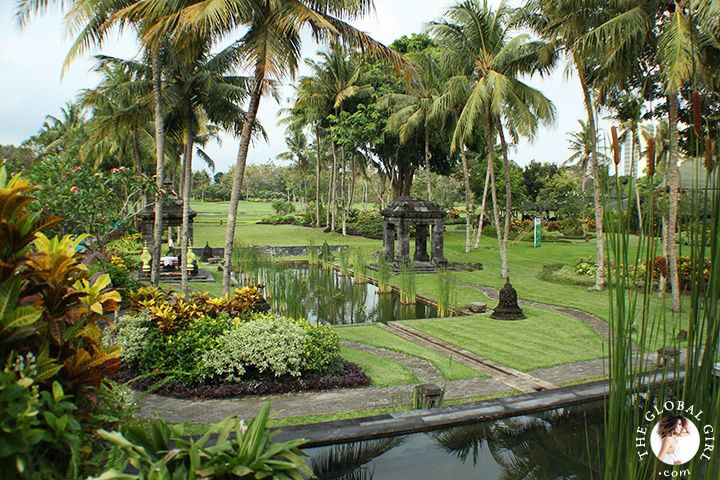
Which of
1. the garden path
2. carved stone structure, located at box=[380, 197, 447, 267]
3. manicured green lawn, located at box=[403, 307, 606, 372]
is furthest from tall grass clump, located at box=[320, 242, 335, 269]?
manicured green lawn, located at box=[403, 307, 606, 372]

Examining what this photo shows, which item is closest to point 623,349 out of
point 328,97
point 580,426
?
point 580,426

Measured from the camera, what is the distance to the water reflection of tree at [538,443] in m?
3.50

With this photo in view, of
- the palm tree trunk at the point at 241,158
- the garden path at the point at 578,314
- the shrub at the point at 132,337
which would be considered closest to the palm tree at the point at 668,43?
the garden path at the point at 578,314

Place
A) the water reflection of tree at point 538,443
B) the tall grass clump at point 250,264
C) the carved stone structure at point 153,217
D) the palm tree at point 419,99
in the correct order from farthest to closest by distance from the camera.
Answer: the palm tree at point 419,99, the carved stone structure at point 153,217, the tall grass clump at point 250,264, the water reflection of tree at point 538,443

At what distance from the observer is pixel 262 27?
8.59 m

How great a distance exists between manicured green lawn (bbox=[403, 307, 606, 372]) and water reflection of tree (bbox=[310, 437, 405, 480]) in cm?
356

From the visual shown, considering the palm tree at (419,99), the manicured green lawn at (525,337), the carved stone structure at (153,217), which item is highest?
the palm tree at (419,99)

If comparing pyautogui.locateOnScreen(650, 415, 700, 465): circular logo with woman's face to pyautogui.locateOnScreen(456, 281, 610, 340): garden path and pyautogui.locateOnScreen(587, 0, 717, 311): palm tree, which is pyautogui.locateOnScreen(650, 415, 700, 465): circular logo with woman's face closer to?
pyautogui.locateOnScreen(456, 281, 610, 340): garden path

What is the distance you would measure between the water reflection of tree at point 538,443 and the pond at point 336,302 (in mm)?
4988

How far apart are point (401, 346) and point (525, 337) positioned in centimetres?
222

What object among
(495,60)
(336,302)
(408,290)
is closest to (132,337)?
(336,302)

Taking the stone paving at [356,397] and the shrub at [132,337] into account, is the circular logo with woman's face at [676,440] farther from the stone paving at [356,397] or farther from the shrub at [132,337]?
the shrub at [132,337]

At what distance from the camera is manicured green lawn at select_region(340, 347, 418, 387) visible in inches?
239

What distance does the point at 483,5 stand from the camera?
44.9 feet
